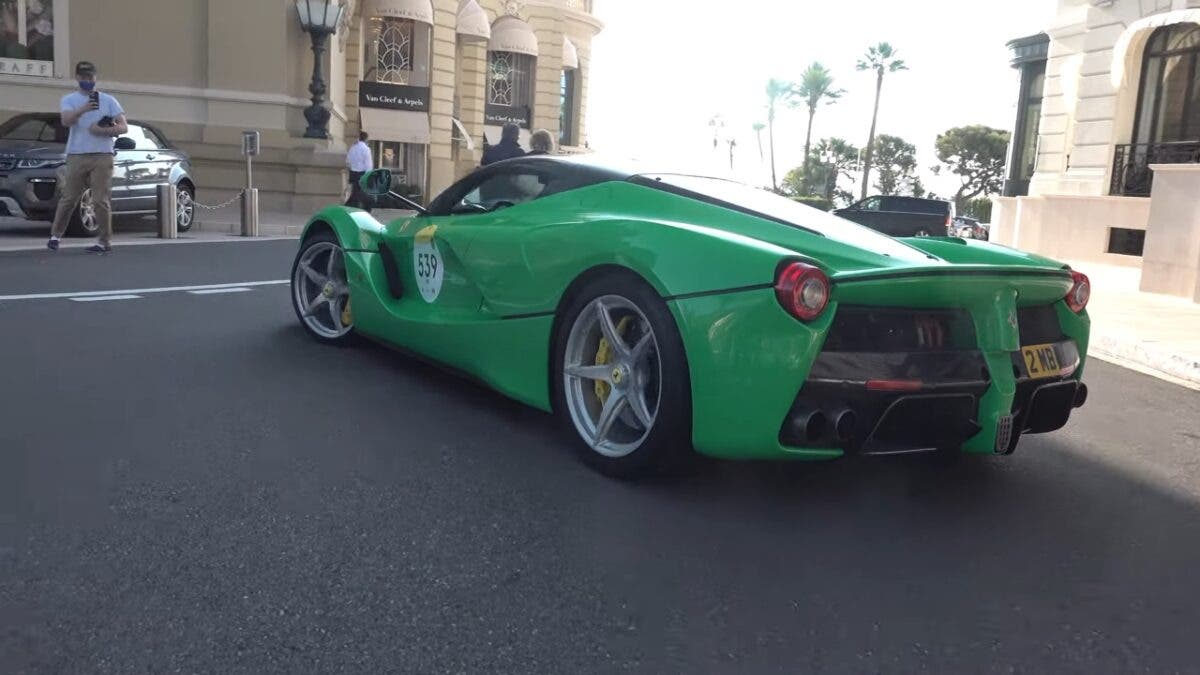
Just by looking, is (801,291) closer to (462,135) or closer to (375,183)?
(375,183)

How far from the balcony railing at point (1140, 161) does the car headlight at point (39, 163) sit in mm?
16474

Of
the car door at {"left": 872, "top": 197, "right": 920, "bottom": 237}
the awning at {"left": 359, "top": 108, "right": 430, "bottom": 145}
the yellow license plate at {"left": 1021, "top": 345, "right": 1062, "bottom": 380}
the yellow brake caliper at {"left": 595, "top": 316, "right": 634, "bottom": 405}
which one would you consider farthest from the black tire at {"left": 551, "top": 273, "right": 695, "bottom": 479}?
the awning at {"left": 359, "top": 108, "right": 430, "bottom": 145}

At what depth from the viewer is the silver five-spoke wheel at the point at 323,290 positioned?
19.0ft

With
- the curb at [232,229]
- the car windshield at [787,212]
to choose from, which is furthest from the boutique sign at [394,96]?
the car windshield at [787,212]

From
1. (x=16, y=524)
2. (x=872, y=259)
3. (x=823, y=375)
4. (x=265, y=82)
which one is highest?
(x=265, y=82)

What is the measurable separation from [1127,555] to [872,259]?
1.22 meters

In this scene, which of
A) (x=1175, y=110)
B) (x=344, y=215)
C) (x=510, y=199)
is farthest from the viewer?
(x=1175, y=110)

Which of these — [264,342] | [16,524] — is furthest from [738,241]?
[264,342]

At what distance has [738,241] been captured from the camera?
3369 millimetres

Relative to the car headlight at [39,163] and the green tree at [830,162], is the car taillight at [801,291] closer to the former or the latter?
the car headlight at [39,163]

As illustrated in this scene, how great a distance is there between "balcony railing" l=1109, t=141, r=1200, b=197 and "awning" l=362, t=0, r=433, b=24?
1755 cm

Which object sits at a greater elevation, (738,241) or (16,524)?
(738,241)

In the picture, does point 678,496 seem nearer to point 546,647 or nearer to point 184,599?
point 546,647

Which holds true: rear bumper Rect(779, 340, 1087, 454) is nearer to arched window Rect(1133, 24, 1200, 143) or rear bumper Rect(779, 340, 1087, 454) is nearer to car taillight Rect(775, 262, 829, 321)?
car taillight Rect(775, 262, 829, 321)
